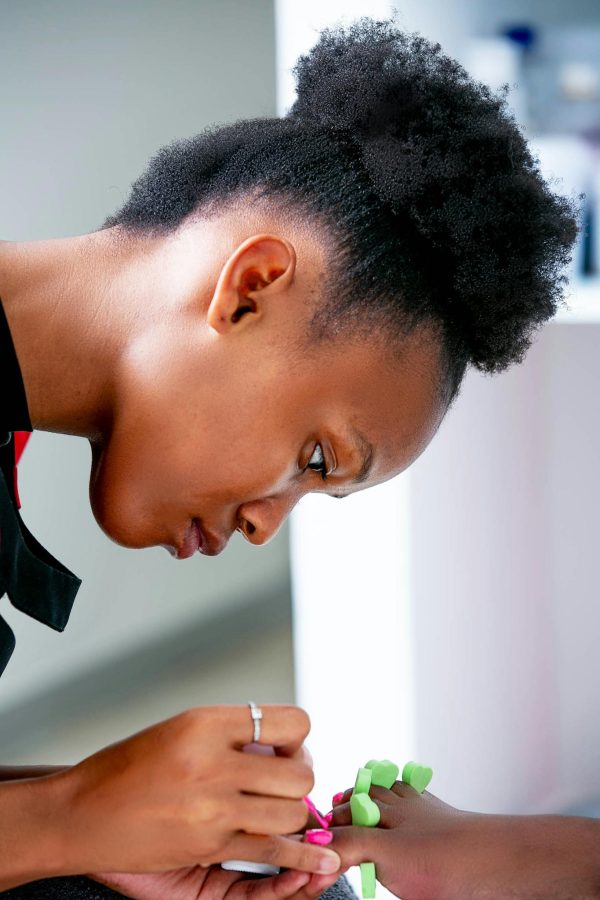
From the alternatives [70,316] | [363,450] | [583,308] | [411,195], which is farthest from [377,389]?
[583,308]

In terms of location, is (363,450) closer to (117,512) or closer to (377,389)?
(377,389)

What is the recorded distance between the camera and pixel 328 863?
2.39 feet

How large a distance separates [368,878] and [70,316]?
1.66 feet

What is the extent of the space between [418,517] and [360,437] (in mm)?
663

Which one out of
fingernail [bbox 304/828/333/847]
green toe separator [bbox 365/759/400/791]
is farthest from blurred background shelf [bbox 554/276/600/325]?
fingernail [bbox 304/828/333/847]

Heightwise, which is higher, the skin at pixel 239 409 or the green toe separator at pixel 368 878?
the skin at pixel 239 409

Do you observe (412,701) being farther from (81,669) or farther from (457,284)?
(457,284)

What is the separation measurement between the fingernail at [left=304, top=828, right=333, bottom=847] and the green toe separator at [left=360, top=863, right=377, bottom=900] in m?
0.05

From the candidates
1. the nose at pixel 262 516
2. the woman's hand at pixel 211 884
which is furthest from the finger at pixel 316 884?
the nose at pixel 262 516

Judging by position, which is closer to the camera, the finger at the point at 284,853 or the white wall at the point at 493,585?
the finger at the point at 284,853

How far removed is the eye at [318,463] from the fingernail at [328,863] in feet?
0.94

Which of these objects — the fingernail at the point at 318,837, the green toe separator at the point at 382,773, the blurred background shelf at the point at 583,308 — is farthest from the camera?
the blurred background shelf at the point at 583,308

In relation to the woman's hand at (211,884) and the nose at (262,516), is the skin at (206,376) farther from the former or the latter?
the woman's hand at (211,884)

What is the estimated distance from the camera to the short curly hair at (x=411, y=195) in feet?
2.64
